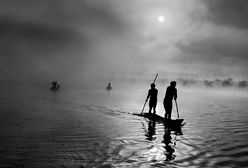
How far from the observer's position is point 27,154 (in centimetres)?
846

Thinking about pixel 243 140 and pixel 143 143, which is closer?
pixel 143 143

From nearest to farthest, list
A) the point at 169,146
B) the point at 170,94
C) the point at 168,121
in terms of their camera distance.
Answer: the point at 169,146, the point at 168,121, the point at 170,94

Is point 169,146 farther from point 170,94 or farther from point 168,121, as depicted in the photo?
point 170,94

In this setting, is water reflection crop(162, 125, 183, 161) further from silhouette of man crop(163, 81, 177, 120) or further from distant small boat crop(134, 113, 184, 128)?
silhouette of man crop(163, 81, 177, 120)

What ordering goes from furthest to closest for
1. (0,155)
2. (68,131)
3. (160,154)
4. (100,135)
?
1. (68,131)
2. (100,135)
3. (160,154)
4. (0,155)

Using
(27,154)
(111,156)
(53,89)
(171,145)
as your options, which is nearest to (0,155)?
(27,154)

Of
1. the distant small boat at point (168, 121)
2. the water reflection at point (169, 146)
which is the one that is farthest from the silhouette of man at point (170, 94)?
the water reflection at point (169, 146)

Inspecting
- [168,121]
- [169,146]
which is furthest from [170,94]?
[169,146]

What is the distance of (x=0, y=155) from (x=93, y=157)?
3476 millimetres

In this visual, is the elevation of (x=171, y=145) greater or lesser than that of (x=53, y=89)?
lesser

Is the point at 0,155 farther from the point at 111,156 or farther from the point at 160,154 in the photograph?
the point at 160,154

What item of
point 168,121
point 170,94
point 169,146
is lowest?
point 169,146

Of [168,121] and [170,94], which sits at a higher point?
[170,94]

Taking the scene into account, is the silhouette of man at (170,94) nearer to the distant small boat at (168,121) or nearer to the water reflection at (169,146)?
the distant small boat at (168,121)
